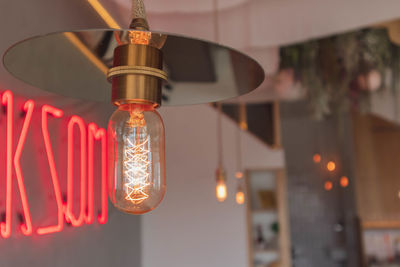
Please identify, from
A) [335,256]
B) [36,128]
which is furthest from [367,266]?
[36,128]

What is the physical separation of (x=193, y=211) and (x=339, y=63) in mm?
2946

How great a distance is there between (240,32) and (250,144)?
A: 7.38 feet

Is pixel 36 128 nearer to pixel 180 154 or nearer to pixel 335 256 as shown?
pixel 180 154

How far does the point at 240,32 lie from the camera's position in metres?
3.59

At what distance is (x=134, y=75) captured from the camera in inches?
26.4

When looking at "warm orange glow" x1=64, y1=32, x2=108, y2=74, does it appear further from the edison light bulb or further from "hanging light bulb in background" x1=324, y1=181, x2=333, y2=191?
"hanging light bulb in background" x1=324, y1=181, x2=333, y2=191

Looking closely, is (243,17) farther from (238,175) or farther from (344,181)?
(344,181)

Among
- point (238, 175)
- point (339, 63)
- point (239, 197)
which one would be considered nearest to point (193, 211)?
point (239, 197)

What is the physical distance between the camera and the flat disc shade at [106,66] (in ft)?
2.30

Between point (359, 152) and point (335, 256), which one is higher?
point (359, 152)

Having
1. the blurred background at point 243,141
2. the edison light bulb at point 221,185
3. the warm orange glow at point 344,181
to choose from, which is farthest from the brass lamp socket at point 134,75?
the warm orange glow at point 344,181

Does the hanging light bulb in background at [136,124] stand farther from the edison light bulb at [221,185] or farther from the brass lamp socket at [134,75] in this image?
the edison light bulb at [221,185]

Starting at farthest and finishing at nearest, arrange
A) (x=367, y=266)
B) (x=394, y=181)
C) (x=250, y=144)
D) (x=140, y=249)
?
(x=394, y=181) → (x=367, y=266) → (x=250, y=144) → (x=140, y=249)

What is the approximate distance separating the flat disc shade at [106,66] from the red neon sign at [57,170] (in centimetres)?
103
